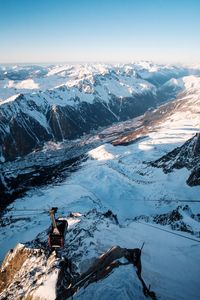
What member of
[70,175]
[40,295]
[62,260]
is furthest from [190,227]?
[70,175]

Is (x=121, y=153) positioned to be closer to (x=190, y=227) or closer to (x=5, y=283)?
(x=190, y=227)

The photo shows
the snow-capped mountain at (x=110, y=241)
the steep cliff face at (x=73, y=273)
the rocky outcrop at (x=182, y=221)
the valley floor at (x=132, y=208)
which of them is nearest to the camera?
the steep cliff face at (x=73, y=273)

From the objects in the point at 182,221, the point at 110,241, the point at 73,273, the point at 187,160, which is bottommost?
the point at 187,160

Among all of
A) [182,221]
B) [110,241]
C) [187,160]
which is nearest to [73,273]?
[110,241]

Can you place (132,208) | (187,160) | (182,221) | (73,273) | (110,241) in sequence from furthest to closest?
(187,160) < (132,208) < (182,221) < (110,241) < (73,273)

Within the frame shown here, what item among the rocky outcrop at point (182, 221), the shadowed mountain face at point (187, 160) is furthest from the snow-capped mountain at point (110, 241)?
the shadowed mountain face at point (187, 160)

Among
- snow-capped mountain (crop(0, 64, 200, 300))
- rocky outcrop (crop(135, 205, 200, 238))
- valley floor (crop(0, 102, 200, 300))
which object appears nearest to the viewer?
snow-capped mountain (crop(0, 64, 200, 300))

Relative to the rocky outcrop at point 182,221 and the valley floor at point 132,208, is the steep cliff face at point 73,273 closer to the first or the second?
the valley floor at point 132,208

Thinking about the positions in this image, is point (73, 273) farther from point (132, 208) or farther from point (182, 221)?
point (132, 208)

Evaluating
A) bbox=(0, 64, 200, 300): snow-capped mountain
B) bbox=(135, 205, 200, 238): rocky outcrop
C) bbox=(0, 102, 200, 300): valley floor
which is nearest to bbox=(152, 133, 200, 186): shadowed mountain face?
bbox=(0, 64, 200, 300): snow-capped mountain

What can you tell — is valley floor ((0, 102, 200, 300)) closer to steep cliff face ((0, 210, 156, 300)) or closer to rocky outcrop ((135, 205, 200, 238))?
rocky outcrop ((135, 205, 200, 238))

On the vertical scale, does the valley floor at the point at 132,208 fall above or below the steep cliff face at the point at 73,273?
below

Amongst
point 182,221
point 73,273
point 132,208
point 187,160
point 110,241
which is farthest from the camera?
point 187,160
